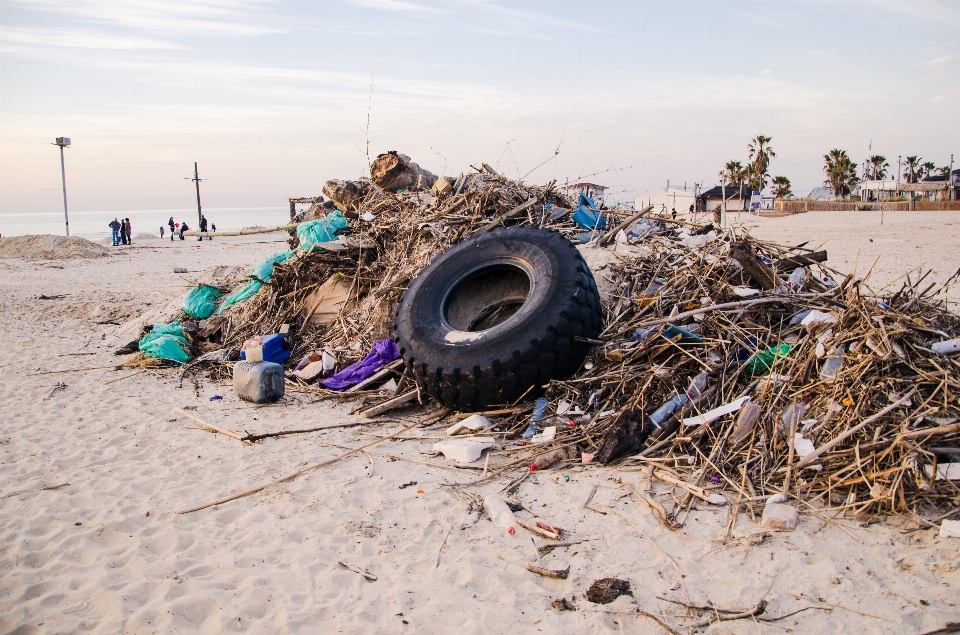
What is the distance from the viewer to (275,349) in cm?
619

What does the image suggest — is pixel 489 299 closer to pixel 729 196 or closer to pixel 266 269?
pixel 266 269

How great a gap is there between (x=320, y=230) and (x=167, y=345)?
6.92 ft

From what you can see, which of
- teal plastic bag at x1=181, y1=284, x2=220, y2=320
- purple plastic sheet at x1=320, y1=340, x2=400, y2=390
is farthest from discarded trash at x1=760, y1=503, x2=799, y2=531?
teal plastic bag at x1=181, y1=284, x2=220, y2=320

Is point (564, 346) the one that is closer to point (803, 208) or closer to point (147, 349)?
point (147, 349)

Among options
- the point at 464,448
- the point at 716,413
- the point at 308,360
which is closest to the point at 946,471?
the point at 716,413

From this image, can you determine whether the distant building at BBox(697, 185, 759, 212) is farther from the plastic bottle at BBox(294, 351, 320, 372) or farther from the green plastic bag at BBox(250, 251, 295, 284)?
the plastic bottle at BBox(294, 351, 320, 372)

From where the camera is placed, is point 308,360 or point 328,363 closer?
point 328,363

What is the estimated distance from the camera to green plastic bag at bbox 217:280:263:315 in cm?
739

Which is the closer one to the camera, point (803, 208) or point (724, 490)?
point (724, 490)

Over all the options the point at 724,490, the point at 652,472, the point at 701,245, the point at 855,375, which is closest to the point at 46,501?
the point at 652,472

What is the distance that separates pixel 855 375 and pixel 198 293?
730cm

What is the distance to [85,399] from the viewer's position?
564 cm

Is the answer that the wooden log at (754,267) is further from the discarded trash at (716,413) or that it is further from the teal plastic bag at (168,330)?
the teal plastic bag at (168,330)

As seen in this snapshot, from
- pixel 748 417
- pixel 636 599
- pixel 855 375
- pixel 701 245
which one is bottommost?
pixel 636 599
